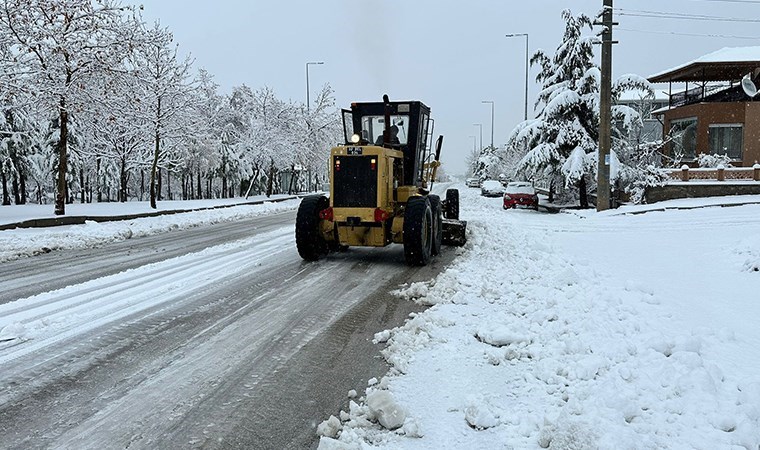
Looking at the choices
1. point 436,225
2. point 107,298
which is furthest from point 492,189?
point 107,298

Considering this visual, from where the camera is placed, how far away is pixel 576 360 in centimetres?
450

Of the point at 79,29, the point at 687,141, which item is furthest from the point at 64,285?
the point at 687,141

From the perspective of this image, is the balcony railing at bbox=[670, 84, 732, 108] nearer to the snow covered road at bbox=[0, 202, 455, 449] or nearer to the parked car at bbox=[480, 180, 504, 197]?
the parked car at bbox=[480, 180, 504, 197]

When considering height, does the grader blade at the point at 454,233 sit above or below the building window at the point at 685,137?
below

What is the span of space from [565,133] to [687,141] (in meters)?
13.3

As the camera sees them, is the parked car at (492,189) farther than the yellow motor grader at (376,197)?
Yes

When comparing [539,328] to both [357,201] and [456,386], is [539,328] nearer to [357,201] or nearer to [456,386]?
[456,386]

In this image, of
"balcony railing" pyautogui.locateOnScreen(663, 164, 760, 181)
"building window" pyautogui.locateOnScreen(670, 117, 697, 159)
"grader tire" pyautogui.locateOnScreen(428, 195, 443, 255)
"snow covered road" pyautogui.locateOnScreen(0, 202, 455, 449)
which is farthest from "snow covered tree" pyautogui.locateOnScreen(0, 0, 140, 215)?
"building window" pyautogui.locateOnScreen(670, 117, 697, 159)

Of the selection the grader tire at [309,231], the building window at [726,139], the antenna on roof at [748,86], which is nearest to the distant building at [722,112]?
the building window at [726,139]

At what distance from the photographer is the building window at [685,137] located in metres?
32.4

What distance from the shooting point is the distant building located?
29641 mm

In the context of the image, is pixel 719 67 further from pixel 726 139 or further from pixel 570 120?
pixel 570 120

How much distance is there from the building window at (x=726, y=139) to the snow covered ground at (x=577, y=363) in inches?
1046

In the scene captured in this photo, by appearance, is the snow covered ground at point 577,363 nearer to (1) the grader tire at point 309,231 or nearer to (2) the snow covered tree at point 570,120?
(1) the grader tire at point 309,231
